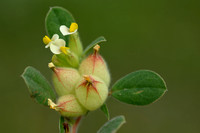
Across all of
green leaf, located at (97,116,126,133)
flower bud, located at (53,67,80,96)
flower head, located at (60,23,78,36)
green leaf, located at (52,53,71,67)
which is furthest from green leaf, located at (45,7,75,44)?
green leaf, located at (97,116,126,133)

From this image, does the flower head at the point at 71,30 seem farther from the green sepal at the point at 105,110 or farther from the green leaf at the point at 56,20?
the green sepal at the point at 105,110

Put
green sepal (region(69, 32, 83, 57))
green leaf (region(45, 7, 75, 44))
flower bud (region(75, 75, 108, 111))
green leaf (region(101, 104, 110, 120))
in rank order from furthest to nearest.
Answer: green leaf (region(45, 7, 75, 44)) < green sepal (region(69, 32, 83, 57)) < green leaf (region(101, 104, 110, 120)) < flower bud (region(75, 75, 108, 111))

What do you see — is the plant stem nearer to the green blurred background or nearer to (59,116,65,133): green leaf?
(59,116,65,133): green leaf

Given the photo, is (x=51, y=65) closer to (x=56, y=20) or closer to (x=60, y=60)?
(x=60, y=60)

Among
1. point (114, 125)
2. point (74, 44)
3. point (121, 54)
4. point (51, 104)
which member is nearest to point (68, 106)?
point (51, 104)

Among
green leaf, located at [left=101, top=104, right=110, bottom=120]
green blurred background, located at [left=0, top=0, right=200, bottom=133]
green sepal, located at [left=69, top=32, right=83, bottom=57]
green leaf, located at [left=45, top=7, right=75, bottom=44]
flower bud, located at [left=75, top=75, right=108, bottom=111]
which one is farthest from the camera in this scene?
green blurred background, located at [left=0, top=0, right=200, bottom=133]

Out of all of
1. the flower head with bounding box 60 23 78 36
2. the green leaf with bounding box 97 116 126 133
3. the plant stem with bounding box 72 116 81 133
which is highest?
the flower head with bounding box 60 23 78 36

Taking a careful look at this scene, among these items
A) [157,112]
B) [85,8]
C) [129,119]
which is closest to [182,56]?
[157,112]
